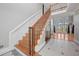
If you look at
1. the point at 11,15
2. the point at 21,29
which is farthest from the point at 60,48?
the point at 11,15

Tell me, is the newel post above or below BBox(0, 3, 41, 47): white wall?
below

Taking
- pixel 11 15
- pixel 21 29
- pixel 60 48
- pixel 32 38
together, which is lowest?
pixel 60 48

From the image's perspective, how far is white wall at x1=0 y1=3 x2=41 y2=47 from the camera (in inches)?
78.4

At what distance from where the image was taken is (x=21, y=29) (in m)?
2.05

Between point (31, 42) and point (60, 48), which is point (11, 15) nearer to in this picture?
point (31, 42)

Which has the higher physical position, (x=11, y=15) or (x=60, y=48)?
(x=11, y=15)

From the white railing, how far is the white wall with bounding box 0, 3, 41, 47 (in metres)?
0.05

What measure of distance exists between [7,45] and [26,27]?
36cm

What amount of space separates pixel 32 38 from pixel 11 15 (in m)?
0.43

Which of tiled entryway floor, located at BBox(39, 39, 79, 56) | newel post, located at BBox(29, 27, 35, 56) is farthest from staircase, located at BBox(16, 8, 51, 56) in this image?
tiled entryway floor, located at BBox(39, 39, 79, 56)

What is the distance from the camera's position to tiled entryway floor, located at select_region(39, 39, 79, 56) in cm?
201

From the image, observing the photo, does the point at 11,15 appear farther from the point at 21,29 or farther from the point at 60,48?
the point at 60,48

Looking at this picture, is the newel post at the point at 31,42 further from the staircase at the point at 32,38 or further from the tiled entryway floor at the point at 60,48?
the tiled entryway floor at the point at 60,48

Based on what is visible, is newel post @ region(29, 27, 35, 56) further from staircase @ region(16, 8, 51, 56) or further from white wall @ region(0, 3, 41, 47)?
white wall @ region(0, 3, 41, 47)
